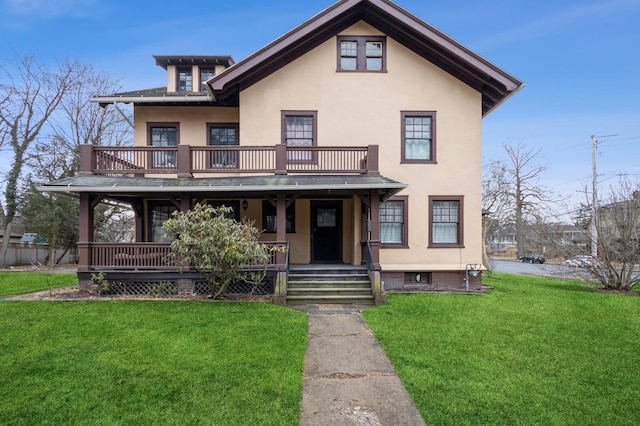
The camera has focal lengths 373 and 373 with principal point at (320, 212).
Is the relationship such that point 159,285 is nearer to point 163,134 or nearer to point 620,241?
point 163,134

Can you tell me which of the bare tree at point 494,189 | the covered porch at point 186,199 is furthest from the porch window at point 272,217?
the bare tree at point 494,189

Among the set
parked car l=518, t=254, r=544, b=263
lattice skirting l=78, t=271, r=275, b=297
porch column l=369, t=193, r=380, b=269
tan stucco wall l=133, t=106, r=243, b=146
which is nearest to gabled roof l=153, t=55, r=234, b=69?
tan stucco wall l=133, t=106, r=243, b=146

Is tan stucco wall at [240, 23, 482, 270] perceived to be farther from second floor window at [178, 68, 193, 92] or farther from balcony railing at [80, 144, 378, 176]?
second floor window at [178, 68, 193, 92]

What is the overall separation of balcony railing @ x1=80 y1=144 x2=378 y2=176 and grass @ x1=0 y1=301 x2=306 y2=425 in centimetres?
487

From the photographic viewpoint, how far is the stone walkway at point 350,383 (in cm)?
425

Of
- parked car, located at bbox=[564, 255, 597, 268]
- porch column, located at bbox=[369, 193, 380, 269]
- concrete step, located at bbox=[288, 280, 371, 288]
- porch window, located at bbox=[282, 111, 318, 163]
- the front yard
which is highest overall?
porch window, located at bbox=[282, 111, 318, 163]

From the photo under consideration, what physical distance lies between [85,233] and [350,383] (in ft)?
31.8

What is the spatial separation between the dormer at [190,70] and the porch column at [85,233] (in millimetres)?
6471

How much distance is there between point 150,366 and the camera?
5.50 m

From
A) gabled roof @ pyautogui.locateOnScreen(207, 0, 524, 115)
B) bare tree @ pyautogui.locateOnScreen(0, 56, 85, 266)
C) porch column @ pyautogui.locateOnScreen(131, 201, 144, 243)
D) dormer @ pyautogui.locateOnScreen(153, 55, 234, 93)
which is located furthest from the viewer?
bare tree @ pyautogui.locateOnScreen(0, 56, 85, 266)

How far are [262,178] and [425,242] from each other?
619 centimetres

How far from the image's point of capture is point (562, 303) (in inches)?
424

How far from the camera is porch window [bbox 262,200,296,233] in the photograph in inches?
548

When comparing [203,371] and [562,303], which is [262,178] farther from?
[562,303]
